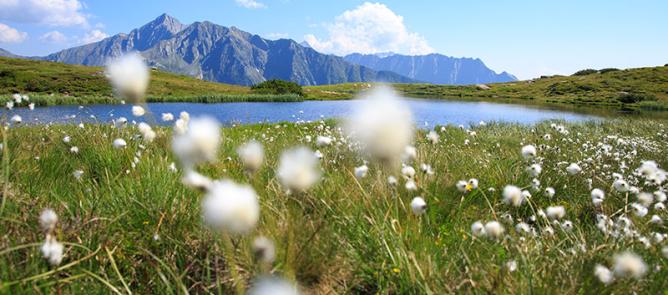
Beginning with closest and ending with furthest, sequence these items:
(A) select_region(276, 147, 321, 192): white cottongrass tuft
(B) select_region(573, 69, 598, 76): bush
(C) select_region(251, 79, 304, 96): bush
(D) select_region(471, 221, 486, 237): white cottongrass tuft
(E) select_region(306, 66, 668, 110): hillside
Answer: (A) select_region(276, 147, 321, 192): white cottongrass tuft
(D) select_region(471, 221, 486, 237): white cottongrass tuft
(E) select_region(306, 66, 668, 110): hillside
(C) select_region(251, 79, 304, 96): bush
(B) select_region(573, 69, 598, 76): bush

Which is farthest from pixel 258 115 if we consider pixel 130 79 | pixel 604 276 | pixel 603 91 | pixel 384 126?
pixel 603 91

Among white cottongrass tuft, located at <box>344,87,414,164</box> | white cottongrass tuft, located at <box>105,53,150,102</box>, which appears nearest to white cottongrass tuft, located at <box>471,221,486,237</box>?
white cottongrass tuft, located at <box>344,87,414,164</box>

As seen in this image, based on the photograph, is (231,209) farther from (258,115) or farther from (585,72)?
(585,72)

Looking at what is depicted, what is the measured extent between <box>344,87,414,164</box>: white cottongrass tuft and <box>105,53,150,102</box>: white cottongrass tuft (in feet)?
3.38

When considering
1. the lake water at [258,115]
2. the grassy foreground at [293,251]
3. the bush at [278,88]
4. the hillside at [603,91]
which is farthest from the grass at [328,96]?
the grassy foreground at [293,251]

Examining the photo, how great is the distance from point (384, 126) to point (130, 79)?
122cm

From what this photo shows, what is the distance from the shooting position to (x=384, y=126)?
169cm

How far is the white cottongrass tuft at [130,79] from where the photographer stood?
6.12 feet

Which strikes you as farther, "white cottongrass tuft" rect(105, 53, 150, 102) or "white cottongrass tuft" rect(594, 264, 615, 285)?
"white cottongrass tuft" rect(105, 53, 150, 102)

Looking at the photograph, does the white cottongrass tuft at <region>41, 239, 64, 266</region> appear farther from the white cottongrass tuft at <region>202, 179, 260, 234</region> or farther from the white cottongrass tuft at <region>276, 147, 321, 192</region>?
the white cottongrass tuft at <region>276, 147, 321, 192</region>

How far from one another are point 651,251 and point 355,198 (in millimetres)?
1924

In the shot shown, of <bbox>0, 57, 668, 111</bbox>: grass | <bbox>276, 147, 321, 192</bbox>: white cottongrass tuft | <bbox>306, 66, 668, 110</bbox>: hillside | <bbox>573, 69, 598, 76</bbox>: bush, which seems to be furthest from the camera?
<bbox>573, 69, 598, 76</bbox>: bush

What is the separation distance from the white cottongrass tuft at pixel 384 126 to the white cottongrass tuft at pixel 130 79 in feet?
3.38

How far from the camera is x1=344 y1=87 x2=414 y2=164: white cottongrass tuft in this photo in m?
1.70
